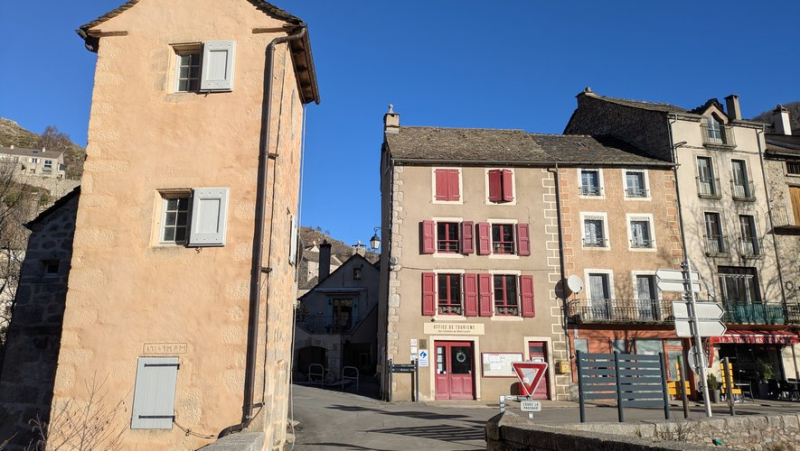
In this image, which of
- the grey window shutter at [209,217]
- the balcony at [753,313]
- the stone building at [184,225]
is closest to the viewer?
the stone building at [184,225]

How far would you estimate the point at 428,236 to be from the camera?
64.4 feet

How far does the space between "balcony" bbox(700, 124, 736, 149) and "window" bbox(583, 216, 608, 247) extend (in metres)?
6.41

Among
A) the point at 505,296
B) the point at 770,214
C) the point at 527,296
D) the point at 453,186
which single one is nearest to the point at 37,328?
the point at 453,186

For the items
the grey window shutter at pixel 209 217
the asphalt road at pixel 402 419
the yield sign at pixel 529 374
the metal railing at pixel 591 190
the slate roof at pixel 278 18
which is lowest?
the asphalt road at pixel 402 419

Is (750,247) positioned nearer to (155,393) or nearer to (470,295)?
(470,295)

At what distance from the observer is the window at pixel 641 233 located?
67.0ft

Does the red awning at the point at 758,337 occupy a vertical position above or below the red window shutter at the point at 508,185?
below

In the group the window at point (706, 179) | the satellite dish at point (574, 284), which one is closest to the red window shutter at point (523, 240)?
the satellite dish at point (574, 284)

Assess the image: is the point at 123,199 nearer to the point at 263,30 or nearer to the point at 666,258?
the point at 263,30

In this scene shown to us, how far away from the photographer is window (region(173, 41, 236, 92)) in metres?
8.57

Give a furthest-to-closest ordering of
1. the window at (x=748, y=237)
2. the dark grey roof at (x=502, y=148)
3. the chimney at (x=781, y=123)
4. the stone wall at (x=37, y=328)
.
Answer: the chimney at (x=781, y=123)
the window at (x=748, y=237)
the dark grey roof at (x=502, y=148)
the stone wall at (x=37, y=328)

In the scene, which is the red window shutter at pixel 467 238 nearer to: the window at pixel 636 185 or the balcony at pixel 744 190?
the window at pixel 636 185

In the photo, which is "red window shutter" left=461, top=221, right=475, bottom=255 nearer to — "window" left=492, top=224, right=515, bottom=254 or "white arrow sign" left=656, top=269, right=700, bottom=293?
"window" left=492, top=224, right=515, bottom=254

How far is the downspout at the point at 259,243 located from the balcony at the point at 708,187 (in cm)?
1930
